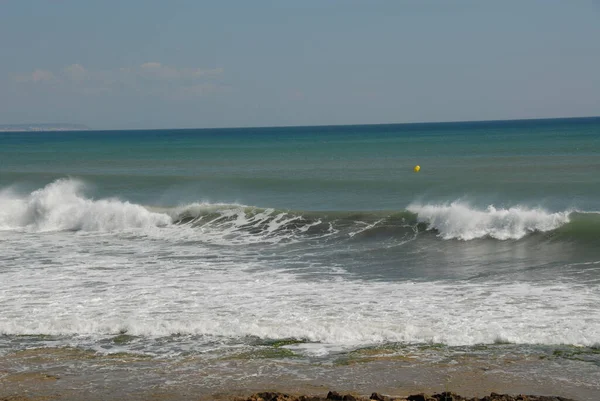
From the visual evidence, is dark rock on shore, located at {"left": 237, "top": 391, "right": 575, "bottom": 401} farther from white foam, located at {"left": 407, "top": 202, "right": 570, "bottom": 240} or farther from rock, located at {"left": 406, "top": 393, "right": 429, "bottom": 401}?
white foam, located at {"left": 407, "top": 202, "right": 570, "bottom": 240}

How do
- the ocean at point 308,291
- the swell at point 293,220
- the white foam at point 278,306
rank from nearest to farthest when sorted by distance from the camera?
1. the ocean at point 308,291
2. the white foam at point 278,306
3. the swell at point 293,220

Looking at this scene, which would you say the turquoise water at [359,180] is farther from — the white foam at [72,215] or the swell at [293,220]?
the white foam at [72,215]

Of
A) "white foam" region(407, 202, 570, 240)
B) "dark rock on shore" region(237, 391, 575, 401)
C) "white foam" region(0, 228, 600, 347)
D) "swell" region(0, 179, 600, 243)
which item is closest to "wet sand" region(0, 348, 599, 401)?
"dark rock on shore" region(237, 391, 575, 401)

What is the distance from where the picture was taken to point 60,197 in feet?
83.2

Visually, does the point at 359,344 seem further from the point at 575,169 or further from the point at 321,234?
the point at 575,169

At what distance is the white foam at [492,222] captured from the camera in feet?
62.4

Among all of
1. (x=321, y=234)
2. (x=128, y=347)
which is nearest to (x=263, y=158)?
(x=321, y=234)

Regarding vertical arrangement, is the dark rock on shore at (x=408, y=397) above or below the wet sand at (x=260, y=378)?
above

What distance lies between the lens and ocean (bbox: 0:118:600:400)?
873 cm

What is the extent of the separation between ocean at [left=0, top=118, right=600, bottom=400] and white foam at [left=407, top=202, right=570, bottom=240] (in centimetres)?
5

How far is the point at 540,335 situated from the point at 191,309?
518cm

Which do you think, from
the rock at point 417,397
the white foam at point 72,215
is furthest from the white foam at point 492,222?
the rock at point 417,397

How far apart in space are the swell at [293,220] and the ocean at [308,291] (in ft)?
0.22

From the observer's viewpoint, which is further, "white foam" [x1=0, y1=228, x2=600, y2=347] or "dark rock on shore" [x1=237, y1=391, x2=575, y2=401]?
"white foam" [x1=0, y1=228, x2=600, y2=347]
